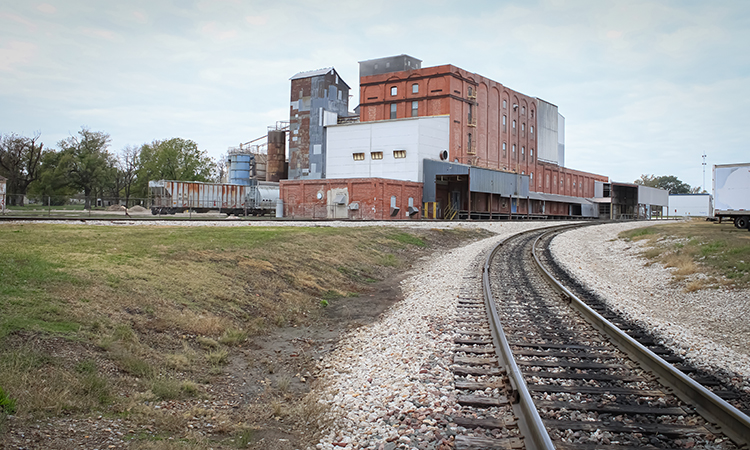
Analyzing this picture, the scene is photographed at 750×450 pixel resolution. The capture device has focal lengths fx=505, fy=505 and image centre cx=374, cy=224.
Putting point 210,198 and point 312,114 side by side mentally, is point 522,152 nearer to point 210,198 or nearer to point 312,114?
point 312,114

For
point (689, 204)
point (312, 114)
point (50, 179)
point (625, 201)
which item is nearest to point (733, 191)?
point (312, 114)

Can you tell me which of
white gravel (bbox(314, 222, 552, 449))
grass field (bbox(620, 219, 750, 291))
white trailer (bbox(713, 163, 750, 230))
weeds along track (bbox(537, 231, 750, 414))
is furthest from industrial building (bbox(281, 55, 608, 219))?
white gravel (bbox(314, 222, 552, 449))

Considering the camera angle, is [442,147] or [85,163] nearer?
[442,147]

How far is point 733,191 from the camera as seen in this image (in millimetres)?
29281

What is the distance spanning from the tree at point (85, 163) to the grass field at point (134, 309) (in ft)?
233

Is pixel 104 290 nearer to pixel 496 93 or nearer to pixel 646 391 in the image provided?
pixel 646 391

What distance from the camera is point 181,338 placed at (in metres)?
7.46

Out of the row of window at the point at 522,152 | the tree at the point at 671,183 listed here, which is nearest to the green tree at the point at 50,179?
the row of window at the point at 522,152

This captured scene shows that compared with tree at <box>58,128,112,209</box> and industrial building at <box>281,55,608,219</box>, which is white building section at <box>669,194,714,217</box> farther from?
tree at <box>58,128,112,209</box>

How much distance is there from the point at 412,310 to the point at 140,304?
5.20 meters

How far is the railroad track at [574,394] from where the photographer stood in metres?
4.49

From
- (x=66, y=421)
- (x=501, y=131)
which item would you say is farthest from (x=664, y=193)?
(x=66, y=421)

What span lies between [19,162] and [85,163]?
8272mm

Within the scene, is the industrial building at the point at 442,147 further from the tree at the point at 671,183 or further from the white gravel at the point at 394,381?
the tree at the point at 671,183
